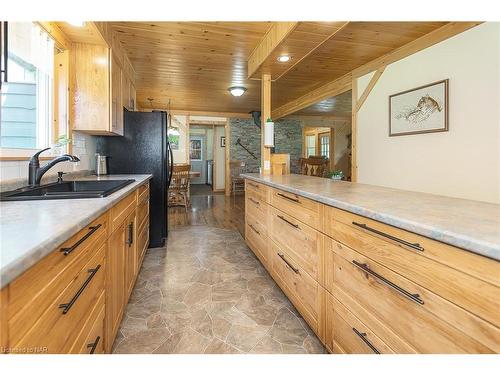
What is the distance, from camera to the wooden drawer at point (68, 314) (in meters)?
0.72

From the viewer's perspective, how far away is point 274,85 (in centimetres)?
538

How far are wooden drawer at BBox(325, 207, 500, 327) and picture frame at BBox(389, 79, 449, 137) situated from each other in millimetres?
2590

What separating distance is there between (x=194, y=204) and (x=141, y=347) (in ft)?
17.0

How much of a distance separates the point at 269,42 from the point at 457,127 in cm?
210

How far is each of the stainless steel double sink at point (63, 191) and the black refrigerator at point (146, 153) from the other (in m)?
1.13

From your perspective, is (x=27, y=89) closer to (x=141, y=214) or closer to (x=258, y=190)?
(x=141, y=214)

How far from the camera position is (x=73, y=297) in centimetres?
95

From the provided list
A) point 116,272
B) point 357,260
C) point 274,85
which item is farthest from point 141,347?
point 274,85

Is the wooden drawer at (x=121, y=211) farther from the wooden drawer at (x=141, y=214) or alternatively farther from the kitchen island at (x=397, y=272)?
the kitchen island at (x=397, y=272)

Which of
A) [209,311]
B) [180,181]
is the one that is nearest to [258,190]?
[209,311]

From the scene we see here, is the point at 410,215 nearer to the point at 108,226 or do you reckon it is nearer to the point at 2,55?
the point at 108,226

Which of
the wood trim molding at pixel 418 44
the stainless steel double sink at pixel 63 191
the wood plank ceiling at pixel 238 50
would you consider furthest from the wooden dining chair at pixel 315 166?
the stainless steel double sink at pixel 63 191

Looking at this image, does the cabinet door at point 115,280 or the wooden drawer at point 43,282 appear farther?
the cabinet door at point 115,280

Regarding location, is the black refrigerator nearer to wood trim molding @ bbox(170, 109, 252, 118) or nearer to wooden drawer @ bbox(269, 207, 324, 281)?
wooden drawer @ bbox(269, 207, 324, 281)
